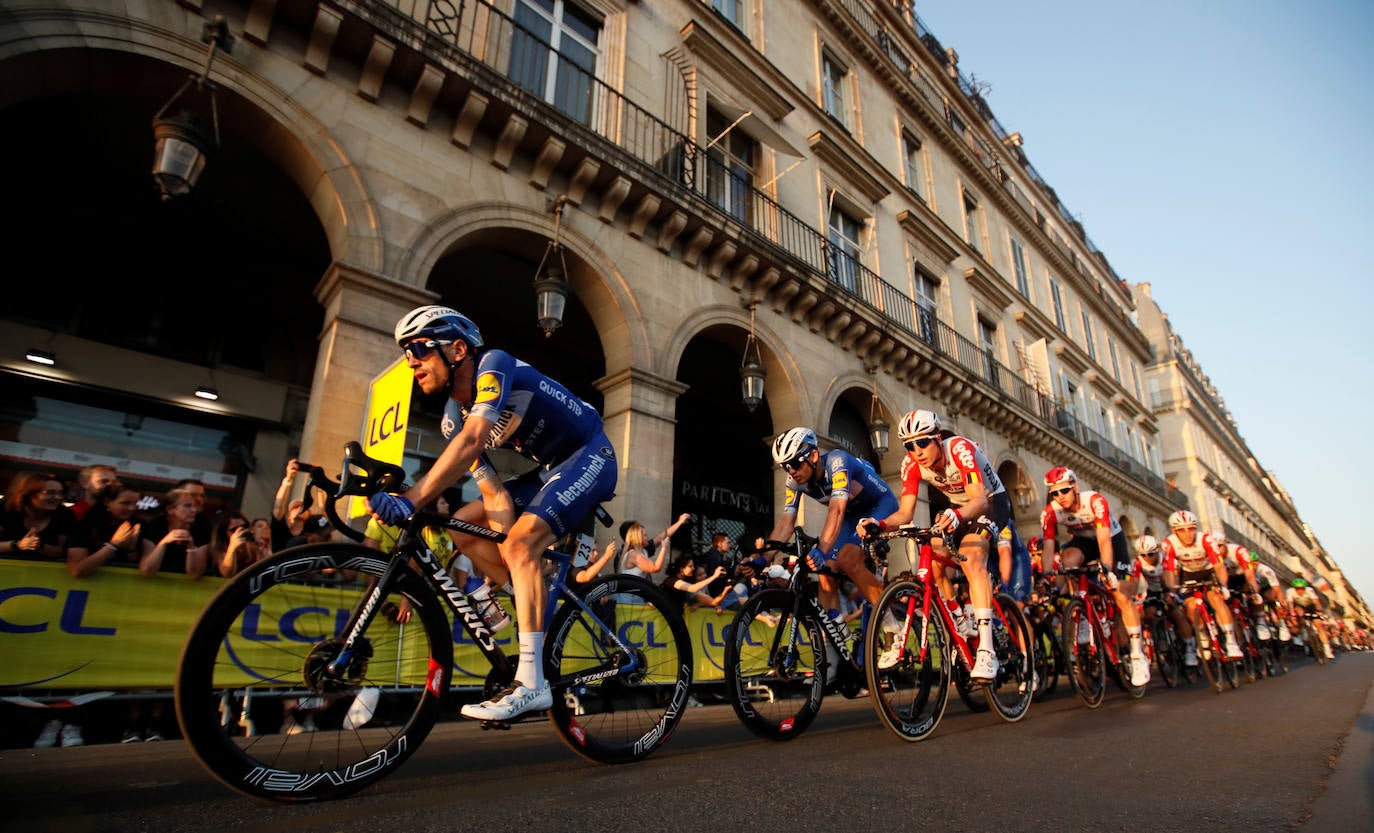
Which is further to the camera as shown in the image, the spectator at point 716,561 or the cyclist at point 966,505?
the spectator at point 716,561

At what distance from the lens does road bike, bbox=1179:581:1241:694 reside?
7.59 meters

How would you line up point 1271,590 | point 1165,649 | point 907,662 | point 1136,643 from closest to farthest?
point 907,662 < point 1136,643 < point 1165,649 < point 1271,590

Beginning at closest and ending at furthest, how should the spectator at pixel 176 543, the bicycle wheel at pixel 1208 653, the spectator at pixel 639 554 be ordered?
the spectator at pixel 176 543 → the spectator at pixel 639 554 → the bicycle wheel at pixel 1208 653

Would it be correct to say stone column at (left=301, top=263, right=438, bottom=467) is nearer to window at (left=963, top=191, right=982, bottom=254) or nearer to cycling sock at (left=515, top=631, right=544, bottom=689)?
cycling sock at (left=515, top=631, right=544, bottom=689)

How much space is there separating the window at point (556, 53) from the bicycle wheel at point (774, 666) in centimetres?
845

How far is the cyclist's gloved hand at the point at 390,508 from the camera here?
2.23 m

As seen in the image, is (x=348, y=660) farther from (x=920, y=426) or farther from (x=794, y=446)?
(x=920, y=426)

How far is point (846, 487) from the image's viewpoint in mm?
4234

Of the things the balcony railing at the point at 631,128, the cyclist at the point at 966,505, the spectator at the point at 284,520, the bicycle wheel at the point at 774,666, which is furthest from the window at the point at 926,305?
the spectator at the point at 284,520

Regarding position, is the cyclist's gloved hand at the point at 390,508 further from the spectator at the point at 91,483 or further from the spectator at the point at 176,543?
the spectator at the point at 91,483

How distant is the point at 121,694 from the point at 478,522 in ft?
9.17

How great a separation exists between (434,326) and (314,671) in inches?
53.4

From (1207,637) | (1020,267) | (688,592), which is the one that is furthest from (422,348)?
(1020,267)

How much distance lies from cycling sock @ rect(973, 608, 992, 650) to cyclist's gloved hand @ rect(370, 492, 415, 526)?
357 centimetres
